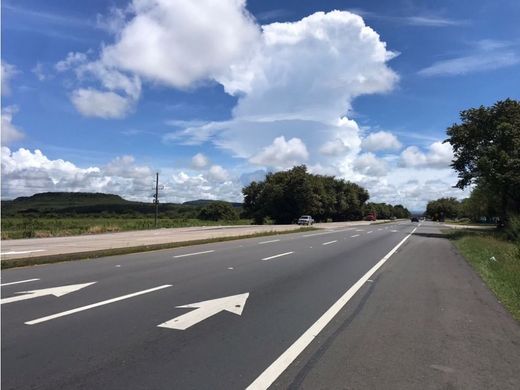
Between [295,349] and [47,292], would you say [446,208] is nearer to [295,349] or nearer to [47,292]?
[47,292]

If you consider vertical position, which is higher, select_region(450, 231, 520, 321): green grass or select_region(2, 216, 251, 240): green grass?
select_region(2, 216, 251, 240): green grass

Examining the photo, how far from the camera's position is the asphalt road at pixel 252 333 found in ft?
17.0

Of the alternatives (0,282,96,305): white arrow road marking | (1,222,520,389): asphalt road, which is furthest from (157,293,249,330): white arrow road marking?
(0,282,96,305): white arrow road marking

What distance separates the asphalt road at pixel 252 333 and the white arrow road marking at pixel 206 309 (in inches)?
0.7

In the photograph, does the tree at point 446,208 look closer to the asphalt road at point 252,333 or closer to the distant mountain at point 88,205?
the distant mountain at point 88,205

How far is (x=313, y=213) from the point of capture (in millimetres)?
89438

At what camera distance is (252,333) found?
693 centimetres

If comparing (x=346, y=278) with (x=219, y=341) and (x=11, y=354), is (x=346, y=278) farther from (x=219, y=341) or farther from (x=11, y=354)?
(x=11, y=354)

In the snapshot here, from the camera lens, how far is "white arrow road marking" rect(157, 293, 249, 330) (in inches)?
288

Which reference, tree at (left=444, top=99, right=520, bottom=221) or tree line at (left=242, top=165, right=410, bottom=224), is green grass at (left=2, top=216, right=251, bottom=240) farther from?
tree at (left=444, top=99, right=520, bottom=221)

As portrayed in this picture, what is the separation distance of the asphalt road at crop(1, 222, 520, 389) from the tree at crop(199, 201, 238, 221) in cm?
10938

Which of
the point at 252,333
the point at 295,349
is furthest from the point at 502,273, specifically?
the point at 295,349

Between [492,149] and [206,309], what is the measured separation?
34044mm

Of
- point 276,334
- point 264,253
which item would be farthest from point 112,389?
point 264,253
